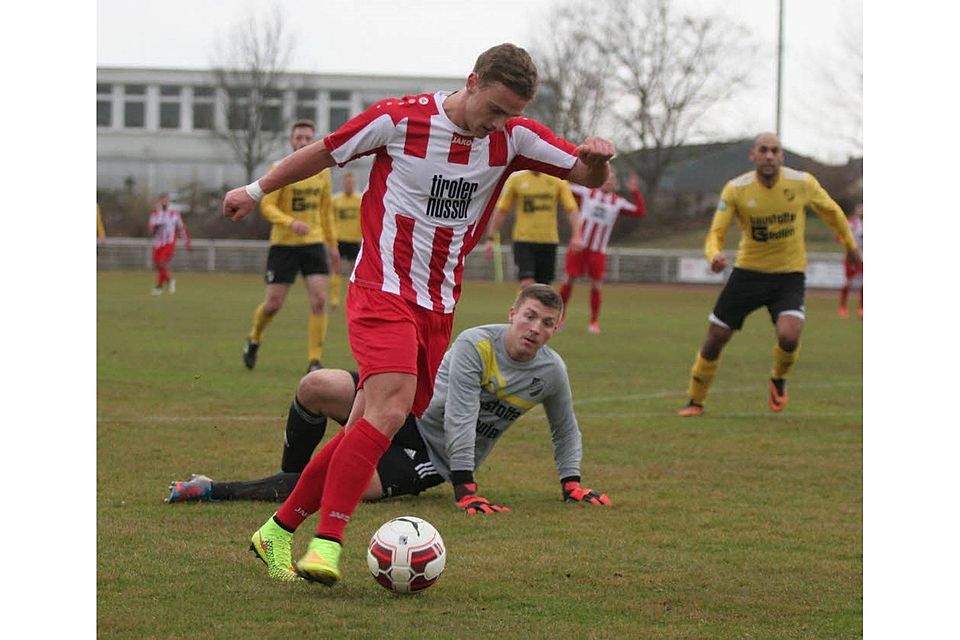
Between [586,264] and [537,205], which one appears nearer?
[537,205]

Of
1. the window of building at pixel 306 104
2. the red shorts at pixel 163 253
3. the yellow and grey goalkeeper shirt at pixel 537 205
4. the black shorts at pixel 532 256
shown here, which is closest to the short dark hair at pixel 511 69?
the yellow and grey goalkeeper shirt at pixel 537 205

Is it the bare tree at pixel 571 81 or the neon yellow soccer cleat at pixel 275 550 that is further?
the bare tree at pixel 571 81

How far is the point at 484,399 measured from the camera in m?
6.29

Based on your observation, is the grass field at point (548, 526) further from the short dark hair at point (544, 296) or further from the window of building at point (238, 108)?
the window of building at point (238, 108)

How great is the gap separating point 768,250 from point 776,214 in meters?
0.30

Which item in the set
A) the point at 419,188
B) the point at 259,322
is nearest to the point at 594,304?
the point at 259,322

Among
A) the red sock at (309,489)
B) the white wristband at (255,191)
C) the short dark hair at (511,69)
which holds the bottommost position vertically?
the red sock at (309,489)

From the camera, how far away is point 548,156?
17.0 ft

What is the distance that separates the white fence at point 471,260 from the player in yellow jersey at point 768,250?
30.2 metres

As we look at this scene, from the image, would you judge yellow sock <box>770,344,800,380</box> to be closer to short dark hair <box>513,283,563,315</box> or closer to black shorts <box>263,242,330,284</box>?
black shorts <box>263,242,330,284</box>

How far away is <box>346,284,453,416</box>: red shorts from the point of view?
15.7ft

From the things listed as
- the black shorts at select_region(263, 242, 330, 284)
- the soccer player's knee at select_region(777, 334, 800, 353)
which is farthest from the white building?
the soccer player's knee at select_region(777, 334, 800, 353)

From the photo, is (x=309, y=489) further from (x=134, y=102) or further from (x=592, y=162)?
(x=134, y=102)

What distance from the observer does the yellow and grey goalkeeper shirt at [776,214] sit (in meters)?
10.3
